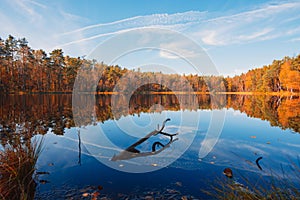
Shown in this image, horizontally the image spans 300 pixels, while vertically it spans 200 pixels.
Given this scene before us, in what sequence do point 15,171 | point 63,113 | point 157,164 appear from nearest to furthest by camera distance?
point 15,171 → point 157,164 → point 63,113

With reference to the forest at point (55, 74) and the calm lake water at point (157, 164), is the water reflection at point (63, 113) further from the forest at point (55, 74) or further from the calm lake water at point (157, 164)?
the forest at point (55, 74)

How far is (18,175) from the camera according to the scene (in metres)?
3.14

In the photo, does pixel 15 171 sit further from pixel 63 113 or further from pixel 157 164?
pixel 63 113

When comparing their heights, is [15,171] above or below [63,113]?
below

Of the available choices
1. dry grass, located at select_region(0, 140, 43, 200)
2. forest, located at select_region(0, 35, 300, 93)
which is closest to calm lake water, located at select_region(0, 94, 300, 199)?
dry grass, located at select_region(0, 140, 43, 200)

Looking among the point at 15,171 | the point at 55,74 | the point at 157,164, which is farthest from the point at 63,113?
the point at 55,74

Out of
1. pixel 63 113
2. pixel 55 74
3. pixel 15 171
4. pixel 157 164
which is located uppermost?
pixel 55 74

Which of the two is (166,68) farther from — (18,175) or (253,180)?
(18,175)

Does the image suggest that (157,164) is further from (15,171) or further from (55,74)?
(55,74)

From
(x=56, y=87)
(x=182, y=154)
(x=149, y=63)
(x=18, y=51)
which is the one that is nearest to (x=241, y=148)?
(x=182, y=154)

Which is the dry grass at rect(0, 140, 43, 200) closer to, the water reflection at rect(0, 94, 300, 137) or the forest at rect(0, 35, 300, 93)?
the water reflection at rect(0, 94, 300, 137)

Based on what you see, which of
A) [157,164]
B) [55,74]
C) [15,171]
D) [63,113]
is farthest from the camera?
[55,74]

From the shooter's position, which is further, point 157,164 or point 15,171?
point 157,164

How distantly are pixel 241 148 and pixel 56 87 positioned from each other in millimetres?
60325
